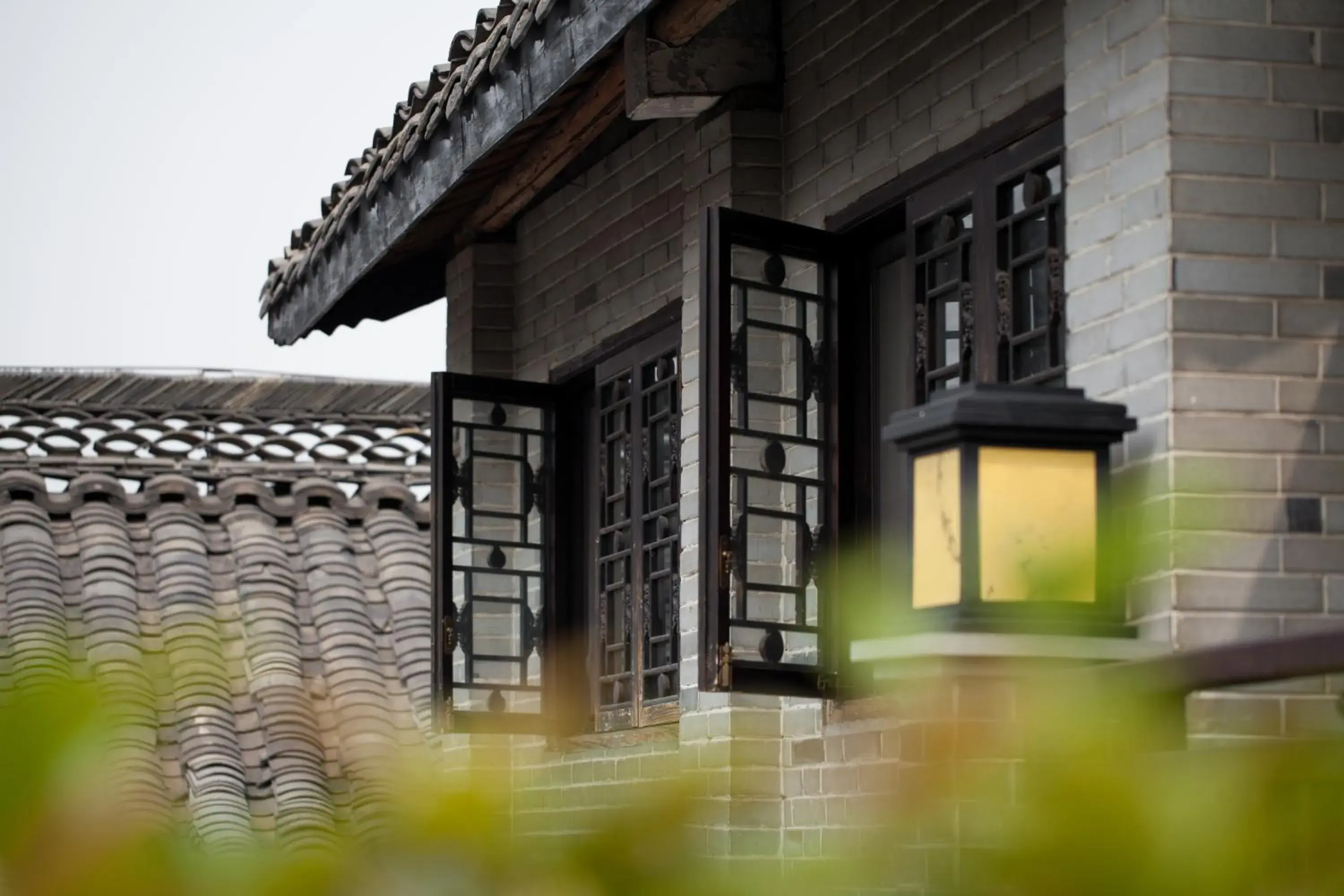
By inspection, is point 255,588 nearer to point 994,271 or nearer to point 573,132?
point 573,132

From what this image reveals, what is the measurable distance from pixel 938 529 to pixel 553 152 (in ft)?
11.1

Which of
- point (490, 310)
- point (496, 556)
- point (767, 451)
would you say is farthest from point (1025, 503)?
point (490, 310)

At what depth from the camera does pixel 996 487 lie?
4.02m

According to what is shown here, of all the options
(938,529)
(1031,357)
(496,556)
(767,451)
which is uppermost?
(1031,357)

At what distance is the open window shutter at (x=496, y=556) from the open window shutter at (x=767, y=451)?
182 centimetres

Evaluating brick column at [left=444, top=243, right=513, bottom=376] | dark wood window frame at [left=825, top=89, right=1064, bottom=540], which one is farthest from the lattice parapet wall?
dark wood window frame at [left=825, top=89, right=1064, bottom=540]

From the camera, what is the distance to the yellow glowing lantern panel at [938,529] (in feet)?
13.2

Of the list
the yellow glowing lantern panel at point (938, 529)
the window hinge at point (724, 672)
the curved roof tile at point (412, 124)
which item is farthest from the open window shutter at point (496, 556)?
the yellow glowing lantern panel at point (938, 529)

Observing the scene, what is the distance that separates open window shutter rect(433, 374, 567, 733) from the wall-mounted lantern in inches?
146

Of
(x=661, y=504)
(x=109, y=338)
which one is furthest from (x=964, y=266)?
(x=109, y=338)

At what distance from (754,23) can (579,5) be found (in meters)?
0.84

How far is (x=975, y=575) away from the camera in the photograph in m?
3.96

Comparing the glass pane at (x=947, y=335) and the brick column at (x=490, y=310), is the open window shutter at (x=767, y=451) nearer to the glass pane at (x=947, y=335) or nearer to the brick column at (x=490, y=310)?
the glass pane at (x=947, y=335)

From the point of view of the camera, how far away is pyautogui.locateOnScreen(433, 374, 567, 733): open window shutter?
25.4 feet
